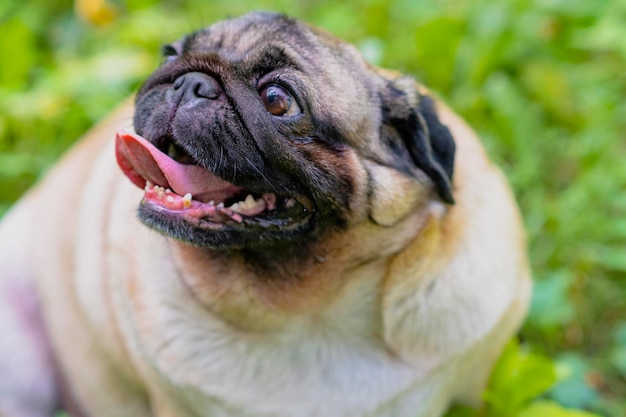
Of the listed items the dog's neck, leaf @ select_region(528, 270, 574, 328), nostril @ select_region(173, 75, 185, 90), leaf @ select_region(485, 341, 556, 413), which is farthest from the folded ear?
leaf @ select_region(528, 270, 574, 328)

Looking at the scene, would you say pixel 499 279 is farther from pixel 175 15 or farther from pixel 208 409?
pixel 175 15

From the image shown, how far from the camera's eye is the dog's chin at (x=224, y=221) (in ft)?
7.82

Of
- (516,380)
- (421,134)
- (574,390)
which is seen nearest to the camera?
(421,134)

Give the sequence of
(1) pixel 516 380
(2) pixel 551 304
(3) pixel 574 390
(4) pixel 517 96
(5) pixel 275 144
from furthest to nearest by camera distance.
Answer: (4) pixel 517 96 → (2) pixel 551 304 → (3) pixel 574 390 → (1) pixel 516 380 → (5) pixel 275 144

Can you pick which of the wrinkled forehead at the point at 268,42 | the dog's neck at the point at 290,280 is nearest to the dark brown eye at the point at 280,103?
the wrinkled forehead at the point at 268,42

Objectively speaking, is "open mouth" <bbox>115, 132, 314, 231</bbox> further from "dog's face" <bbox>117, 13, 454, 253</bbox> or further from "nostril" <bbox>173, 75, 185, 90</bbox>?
"nostril" <bbox>173, 75, 185, 90</bbox>

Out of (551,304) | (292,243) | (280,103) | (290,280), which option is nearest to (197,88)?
(280,103)

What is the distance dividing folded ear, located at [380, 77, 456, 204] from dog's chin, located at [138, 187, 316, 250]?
404mm

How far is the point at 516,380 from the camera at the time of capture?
3.11m

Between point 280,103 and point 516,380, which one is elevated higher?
point 280,103

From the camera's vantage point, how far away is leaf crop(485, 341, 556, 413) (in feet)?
10.1

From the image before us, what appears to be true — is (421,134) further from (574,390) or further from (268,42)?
(574,390)

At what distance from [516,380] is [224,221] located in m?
1.34

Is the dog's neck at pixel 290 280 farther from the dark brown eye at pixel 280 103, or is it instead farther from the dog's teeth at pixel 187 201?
the dark brown eye at pixel 280 103
